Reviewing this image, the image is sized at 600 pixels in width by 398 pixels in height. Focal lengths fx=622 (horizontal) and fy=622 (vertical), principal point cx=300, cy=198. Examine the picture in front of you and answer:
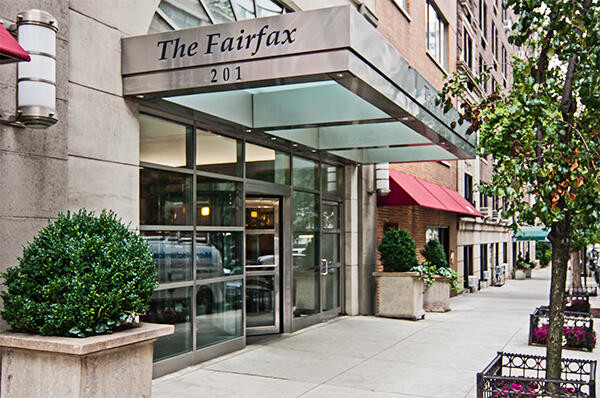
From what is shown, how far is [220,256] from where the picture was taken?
9133 millimetres

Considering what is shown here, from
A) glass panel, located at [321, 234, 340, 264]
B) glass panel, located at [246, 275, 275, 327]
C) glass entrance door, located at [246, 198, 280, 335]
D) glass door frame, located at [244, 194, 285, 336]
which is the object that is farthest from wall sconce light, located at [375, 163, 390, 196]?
glass panel, located at [246, 275, 275, 327]

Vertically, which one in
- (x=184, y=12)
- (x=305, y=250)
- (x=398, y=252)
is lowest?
(x=398, y=252)

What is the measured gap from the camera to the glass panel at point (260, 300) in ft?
35.6

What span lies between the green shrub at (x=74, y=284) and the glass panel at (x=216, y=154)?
375 centimetres

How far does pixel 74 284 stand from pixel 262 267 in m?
6.41

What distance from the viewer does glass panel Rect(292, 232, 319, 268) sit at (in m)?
11.9

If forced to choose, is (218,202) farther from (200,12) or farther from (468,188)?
(468,188)

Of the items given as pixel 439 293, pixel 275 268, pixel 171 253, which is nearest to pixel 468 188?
pixel 439 293

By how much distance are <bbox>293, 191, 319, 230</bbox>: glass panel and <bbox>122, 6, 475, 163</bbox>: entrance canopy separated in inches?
123

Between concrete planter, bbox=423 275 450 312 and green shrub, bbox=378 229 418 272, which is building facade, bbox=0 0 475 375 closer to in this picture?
green shrub, bbox=378 229 418 272

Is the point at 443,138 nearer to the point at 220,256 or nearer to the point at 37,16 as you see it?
the point at 220,256

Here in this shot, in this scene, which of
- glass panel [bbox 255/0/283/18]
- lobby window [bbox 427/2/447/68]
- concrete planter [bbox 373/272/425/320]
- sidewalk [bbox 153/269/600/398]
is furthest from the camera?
lobby window [bbox 427/2/447/68]

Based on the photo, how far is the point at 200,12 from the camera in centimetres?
A: 851

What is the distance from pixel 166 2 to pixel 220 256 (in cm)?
360
